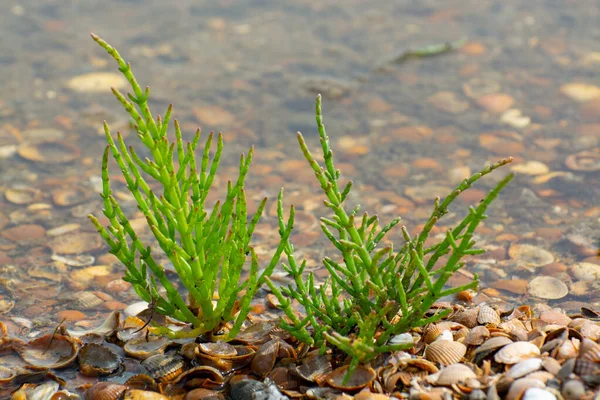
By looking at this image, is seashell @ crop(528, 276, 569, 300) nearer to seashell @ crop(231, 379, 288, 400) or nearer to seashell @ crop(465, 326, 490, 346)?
seashell @ crop(465, 326, 490, 346)

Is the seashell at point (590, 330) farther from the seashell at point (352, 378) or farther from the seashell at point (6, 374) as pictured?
the seashell at point (6, 374)

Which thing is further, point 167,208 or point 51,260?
point 51,260

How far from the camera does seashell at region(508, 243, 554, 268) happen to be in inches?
163

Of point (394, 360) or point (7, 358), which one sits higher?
point (394, 360)

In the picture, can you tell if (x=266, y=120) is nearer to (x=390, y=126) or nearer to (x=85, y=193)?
(x=390, y=126)

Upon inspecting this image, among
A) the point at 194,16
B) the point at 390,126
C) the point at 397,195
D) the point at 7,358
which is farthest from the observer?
the point at 194,16

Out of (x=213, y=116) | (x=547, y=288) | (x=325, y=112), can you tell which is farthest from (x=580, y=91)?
(x=213, y=116)

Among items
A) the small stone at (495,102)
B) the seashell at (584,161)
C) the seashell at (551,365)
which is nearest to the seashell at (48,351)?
the seashell at (551,365)

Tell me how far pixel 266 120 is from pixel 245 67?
1.13m

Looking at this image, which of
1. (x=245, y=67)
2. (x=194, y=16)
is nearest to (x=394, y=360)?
(x=245, y=67)

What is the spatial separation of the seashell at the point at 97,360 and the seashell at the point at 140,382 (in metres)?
0.16

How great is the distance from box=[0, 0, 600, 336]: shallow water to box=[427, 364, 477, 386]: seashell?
138 cm

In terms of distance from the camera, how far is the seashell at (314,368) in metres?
2.62

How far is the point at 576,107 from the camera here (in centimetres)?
614
